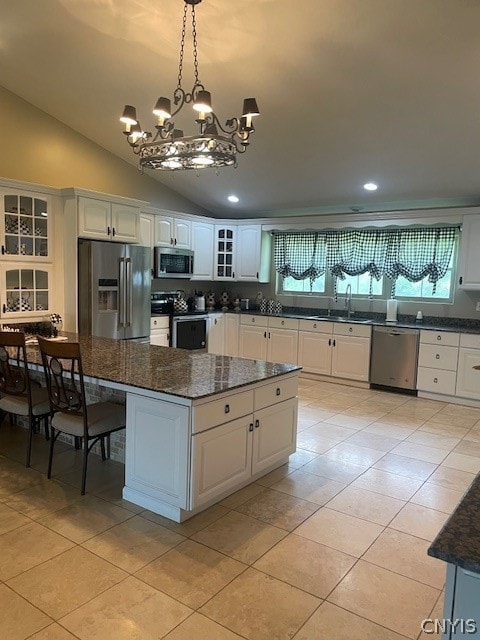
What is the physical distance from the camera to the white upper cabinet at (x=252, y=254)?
7.33 metres

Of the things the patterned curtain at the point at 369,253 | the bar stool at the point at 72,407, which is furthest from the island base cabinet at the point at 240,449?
the patterned curtain at the point at 369,253

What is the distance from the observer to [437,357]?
558cm

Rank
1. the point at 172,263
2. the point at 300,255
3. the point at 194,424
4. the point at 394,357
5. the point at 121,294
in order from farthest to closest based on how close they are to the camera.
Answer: the point at 300,255 < the point at 172,263 < the point at 394,357 < the point at 121,294 < the point at 194,424

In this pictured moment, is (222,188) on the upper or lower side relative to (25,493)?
upper

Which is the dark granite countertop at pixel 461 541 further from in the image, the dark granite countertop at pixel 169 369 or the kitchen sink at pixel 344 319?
the kitchen sink at pixel 344 319

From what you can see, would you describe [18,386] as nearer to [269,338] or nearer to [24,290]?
[24,290]

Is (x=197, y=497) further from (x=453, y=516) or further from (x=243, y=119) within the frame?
(x=243, y=119)

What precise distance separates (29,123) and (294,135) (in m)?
2.84

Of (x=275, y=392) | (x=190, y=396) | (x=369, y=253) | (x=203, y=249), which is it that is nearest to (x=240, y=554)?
(x=190, y=396)

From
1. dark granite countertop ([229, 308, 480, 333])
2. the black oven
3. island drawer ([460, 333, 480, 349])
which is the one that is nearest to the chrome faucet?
dark granite countertop ([229, 308, 480, 333])

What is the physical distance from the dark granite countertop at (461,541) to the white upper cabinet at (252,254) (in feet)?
20.6

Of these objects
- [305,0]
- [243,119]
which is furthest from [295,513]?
[305,0]

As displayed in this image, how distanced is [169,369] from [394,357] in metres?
3.64

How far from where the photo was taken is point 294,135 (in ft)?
16.1
